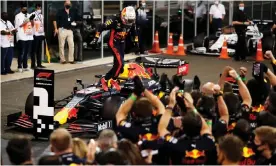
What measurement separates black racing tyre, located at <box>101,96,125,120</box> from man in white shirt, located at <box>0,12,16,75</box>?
6.31m

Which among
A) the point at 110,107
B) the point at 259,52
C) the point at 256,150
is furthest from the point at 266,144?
the point at 259,52

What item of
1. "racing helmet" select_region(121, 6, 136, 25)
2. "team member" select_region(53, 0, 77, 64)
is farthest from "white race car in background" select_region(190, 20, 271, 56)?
"racing helmet" select_region(121, 6, 136, 25)

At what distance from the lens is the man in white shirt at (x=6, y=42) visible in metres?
16.2

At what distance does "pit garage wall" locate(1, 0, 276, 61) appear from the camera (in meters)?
19.5

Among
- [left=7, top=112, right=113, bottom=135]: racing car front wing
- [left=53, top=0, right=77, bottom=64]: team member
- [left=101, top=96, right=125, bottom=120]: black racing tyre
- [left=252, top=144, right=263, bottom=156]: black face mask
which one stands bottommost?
[left=7, top=112, right=113, bottom=135]: racing car front wing

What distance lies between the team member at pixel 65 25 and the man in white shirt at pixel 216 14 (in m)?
7.23

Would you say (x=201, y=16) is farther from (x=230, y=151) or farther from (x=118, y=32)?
(x=230, y=151)

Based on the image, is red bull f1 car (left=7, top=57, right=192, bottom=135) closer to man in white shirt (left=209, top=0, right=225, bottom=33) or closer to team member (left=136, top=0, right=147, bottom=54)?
team member (left=136, top=0, right=147, bottom=54)

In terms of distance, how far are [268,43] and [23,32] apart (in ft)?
28.9

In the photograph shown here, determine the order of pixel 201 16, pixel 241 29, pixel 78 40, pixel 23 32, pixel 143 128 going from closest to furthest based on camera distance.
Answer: pixel 143 128
pixel 23 32
pixel 78 40
pixel 241 29
pixel 201 16

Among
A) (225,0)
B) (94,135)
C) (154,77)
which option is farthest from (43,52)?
(225,0)

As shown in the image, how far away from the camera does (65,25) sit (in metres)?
18.5


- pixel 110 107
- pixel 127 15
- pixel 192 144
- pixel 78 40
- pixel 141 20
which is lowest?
pixel 110 107

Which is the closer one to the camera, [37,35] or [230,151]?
[230,151]
